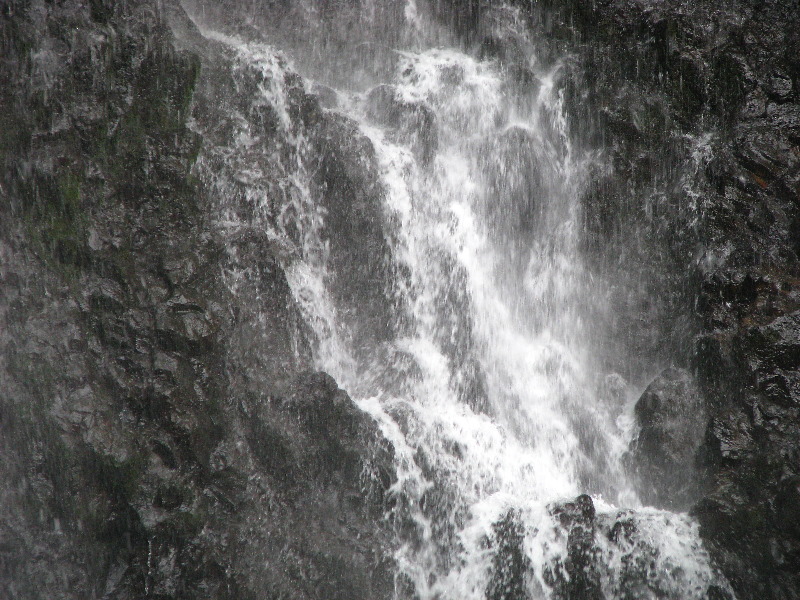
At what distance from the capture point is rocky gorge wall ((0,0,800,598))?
30.6ft

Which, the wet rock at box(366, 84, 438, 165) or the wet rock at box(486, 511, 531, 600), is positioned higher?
the wet rock at box(366, 84, 438, 165)

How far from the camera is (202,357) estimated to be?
9.87 m

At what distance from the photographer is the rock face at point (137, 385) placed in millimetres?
9328

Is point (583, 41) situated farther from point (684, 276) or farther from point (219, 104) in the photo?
point (219, 104)

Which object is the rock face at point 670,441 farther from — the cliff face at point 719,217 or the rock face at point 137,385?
the rock face at point 137,385

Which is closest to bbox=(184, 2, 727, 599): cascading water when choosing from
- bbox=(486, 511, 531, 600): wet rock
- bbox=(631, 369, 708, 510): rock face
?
bbox=(486, 511, 531, 600): wet rock

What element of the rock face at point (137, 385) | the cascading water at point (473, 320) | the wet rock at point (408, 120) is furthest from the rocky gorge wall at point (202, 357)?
the wet rock at point (408, 120)

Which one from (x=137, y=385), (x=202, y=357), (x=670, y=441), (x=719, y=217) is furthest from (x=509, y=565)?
(x=719, y=217)

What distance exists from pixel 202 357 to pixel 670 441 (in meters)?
7.19

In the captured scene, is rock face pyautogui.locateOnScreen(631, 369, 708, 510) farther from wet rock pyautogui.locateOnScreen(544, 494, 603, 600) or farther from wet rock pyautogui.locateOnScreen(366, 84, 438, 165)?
wet rock pyautogui.locateOnScreen(366, 84, 438, 165)

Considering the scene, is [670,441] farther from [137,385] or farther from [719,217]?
[137,385]

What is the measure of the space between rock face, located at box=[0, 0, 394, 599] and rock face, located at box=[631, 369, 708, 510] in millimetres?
4197

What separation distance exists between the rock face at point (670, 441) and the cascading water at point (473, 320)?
0.37 meters

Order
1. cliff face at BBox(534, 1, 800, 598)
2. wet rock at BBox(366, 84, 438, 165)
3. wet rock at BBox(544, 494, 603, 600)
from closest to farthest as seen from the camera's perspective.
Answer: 1. wet rock at BBox(544, 494, 603, 600)
2. cliff face at BBox(534, 1, 800, 598)
3. wet rock at BBox(366, 84, 438, 165)
